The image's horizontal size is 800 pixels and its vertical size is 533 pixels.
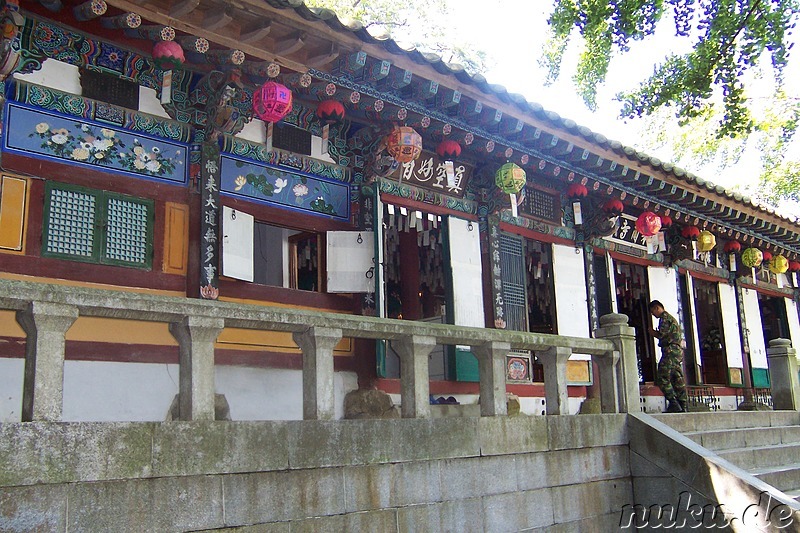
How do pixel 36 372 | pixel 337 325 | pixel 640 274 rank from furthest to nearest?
pixel 640 274
pixel 337 325
pixel 36 372

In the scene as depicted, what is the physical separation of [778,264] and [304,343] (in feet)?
42.4

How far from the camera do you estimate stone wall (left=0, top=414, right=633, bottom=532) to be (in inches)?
159

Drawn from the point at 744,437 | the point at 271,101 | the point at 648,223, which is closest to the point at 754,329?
the point at 648,223

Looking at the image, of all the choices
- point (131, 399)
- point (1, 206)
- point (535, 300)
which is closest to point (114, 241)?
point (1, 206)

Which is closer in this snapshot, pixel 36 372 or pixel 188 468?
pixel 36 372

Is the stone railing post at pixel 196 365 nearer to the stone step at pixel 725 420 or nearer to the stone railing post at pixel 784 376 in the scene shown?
the stone step at pixel 725 420

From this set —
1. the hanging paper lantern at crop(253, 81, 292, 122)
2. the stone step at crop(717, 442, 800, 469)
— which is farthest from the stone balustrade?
the hanging paper lantern at crop(253, 81, 292, 122)

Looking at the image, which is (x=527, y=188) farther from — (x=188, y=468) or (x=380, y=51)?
(x=188, y=468)

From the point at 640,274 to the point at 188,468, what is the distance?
1018 cm

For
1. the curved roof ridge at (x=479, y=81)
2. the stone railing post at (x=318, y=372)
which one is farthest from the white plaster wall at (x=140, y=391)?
the curved roof ridge at (x=479, y=81)

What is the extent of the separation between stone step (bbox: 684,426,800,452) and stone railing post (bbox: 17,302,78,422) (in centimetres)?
651

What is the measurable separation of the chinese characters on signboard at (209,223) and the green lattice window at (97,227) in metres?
0.48

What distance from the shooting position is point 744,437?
899 centimetres

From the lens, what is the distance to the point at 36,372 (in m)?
4.11
